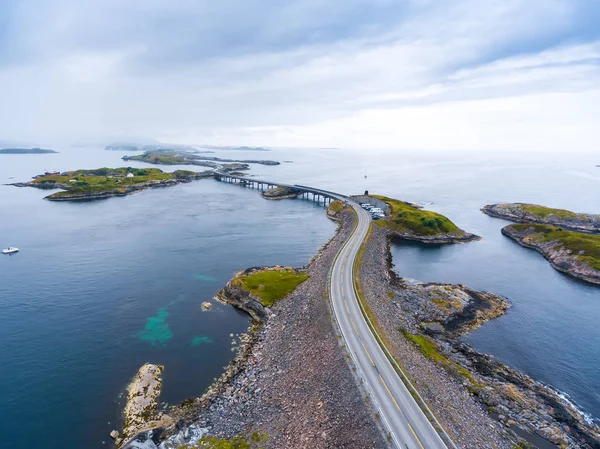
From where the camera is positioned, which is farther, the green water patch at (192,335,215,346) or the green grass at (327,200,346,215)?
the green grass at (327,200,346,215)

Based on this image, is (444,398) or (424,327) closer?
(444,398)

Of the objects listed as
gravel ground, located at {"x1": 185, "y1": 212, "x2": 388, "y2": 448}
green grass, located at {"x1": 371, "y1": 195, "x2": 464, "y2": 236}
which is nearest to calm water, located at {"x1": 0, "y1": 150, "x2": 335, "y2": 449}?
gravel ground, located at {"x1": 185, "y1": 212, "x2": 388, "y2": 448}

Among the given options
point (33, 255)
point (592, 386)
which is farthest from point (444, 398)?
point (33, 255)

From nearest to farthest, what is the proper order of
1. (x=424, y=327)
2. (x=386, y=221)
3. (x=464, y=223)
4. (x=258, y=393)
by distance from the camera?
(x=258, y=393)
(x=424, y=327)
(x=386, y=221)
(x=464, y=223)

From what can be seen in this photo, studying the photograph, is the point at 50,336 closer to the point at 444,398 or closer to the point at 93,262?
the point at 93,262

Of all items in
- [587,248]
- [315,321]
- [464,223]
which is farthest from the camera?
[464,223]

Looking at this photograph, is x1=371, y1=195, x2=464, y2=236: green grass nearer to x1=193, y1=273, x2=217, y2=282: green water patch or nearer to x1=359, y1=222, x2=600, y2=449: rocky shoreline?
x1=359, y1=222, x2=600, y2=449: rocky shoreline

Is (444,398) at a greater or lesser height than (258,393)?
greater
